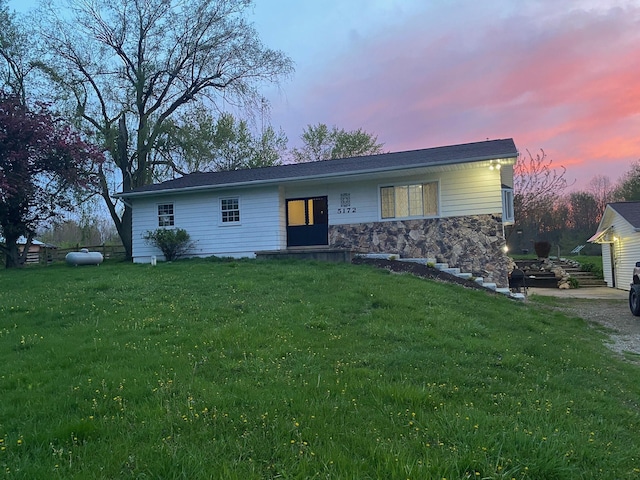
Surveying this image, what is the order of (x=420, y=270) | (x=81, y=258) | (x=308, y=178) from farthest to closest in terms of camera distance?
(x=81, y=258) → (x=308, y=178) → (x=420, y=270)

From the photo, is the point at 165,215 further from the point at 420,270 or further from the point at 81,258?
the point at 420,270

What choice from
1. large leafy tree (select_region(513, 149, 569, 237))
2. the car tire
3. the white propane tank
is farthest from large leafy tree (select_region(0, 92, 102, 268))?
large leafy tree (select_region(513, 149, 569, 237))

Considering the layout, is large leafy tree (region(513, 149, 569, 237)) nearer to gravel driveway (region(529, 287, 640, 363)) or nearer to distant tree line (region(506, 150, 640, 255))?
distant tree line (region(506, 150, 640, 255))

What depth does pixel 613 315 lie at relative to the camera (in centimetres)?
1122

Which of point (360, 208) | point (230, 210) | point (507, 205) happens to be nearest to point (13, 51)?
point (230, 210)

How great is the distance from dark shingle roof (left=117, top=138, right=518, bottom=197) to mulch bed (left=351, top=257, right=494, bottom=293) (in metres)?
2.94

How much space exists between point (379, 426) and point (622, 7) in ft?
46.4

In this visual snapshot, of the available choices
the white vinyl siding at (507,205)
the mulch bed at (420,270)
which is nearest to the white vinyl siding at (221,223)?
the mulch bed at (420,270)

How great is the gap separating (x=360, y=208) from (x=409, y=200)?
1.72 meters

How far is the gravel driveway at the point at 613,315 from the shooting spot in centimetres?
755

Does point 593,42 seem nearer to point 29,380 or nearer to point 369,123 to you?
point 29,380

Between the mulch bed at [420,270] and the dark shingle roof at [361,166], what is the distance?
2.94 meters

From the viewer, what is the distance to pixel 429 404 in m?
3.34

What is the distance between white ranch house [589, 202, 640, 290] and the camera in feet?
56.4
